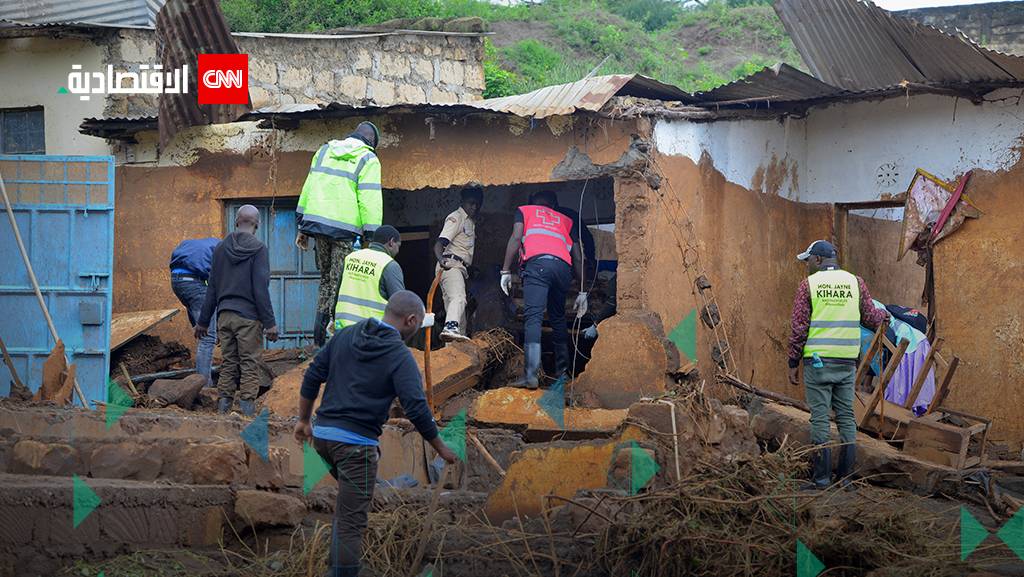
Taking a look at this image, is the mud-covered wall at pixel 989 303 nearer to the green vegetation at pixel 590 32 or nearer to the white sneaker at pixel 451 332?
the white sneaker at pixel 451 332

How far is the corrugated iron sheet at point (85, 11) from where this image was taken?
16.0m

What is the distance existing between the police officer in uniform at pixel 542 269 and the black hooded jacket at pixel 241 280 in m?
2.30

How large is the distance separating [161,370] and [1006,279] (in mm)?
8134

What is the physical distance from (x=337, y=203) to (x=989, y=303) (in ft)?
20.5

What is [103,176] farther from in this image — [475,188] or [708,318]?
[708,318]

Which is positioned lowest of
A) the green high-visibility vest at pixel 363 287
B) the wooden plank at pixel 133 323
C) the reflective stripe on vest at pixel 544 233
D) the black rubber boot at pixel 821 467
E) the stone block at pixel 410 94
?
the black rubber boot at pixel 821 467

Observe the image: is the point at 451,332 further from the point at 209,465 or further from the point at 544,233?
the point at 209,465

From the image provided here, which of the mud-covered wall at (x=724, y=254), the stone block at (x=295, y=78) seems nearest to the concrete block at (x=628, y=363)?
the mud-covered wall at (x=724, y=254)

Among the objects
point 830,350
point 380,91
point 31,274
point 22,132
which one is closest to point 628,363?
point 830,350

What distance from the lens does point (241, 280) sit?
936cm

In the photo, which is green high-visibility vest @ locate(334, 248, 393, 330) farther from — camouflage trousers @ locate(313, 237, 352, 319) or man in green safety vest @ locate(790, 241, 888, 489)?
man in green safety vest @ locate(790, 241, 888, 489)

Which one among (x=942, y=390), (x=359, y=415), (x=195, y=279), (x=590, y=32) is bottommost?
(x=942, y=390)

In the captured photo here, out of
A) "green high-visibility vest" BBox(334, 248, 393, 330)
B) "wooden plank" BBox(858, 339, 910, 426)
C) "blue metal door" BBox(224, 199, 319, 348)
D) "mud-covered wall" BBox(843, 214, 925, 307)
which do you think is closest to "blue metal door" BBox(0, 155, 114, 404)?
"blue metal door" BBox(224, 199, 319, 348)

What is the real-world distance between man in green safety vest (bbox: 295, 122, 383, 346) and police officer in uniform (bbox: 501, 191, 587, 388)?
52.2 inches
